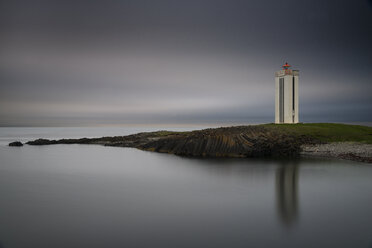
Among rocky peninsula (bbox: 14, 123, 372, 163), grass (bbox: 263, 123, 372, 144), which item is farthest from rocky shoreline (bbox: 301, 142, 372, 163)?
grass (bbox: 263, 123, 372, 144)

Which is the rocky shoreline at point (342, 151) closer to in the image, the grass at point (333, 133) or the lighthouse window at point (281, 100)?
the grass at point (333, 133)

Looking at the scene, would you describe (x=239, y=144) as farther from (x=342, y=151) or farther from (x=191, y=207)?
(x=191, y=207)

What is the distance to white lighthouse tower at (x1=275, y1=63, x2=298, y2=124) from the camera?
36219mm

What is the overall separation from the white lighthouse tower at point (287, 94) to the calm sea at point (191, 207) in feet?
62.9

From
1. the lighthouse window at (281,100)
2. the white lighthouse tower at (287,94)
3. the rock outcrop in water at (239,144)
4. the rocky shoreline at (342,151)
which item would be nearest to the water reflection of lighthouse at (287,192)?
the rocky shoreline at (342,151)

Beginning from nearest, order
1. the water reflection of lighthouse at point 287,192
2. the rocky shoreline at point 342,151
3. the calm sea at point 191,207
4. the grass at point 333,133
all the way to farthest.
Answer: the calm sea at point 191,207 < the water reflection of lighthouse at point 287,192 < the rocky shoreline at point 342,151 < the grass at point 333,133

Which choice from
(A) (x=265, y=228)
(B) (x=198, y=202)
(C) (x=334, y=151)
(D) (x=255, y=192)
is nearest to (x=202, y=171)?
(D) (x=255, y=192)

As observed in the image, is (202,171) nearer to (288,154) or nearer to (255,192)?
(255,192)

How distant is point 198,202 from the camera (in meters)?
10.0

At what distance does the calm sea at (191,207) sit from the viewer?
6531 mm

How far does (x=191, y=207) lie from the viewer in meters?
9.34

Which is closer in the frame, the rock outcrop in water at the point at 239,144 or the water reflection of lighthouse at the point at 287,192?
the water reflection of lighthouse at the point at 287,192

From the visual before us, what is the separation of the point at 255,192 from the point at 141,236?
19.4 feet

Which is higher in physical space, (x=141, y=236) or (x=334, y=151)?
(x=334, y=151)
